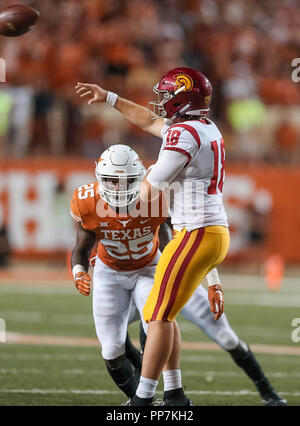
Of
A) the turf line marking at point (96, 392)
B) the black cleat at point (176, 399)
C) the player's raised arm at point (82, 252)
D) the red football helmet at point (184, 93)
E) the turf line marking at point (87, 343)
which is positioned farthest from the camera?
the turf line marking at point (87, 343)

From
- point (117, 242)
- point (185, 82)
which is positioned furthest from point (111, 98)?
point (117, 242)

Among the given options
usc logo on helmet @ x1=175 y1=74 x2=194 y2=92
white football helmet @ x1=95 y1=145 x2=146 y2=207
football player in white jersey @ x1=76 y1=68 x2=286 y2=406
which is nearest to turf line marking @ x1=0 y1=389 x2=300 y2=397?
football player in white jersey @ x1=76 y1=68 x2=286 y2=406

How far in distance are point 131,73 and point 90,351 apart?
662 centimetres

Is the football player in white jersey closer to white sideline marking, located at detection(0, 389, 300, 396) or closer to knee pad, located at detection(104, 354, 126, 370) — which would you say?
knee pad, located at detection(104, 354, 126, 370)

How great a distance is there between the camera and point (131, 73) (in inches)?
517

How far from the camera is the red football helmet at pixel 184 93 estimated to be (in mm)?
4617

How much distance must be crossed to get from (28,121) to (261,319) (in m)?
5.21

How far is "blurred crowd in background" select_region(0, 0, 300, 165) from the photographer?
12859 mm

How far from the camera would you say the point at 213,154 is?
453 centimetres

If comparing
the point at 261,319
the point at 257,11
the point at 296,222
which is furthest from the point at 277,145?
the point at 261,319

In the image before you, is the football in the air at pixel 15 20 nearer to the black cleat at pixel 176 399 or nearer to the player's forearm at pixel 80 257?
the player's forearm at pixel 80 257

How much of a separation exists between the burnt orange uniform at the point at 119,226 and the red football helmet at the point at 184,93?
56cm

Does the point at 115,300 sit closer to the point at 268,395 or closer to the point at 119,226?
the point at 119,226

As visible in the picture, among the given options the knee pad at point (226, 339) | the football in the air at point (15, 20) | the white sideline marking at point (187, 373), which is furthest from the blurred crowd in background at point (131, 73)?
the knee pad at point (226, 339)
